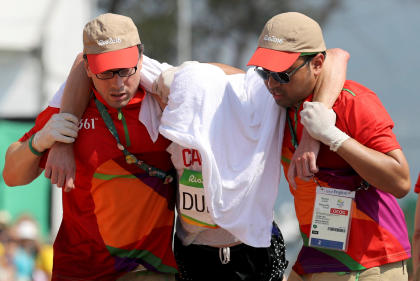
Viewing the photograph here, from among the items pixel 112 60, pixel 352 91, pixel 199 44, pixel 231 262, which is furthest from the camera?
pixel 199 44

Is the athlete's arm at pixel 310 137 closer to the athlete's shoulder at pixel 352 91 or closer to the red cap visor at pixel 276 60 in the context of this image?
the athlete's shoulder at pixel 352 91

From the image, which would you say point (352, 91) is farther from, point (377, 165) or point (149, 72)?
point (149, 72)

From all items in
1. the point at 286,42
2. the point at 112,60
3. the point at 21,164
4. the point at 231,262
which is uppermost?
the point at 286,42

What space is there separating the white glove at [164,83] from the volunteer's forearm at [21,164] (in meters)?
0.75

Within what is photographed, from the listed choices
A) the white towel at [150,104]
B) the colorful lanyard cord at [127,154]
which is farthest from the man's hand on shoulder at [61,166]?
the white towel at [150,104]

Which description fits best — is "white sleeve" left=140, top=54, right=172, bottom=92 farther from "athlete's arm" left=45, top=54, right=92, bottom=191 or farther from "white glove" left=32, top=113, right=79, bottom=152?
"white glove" left=32, top=113, right=79, bottom=152

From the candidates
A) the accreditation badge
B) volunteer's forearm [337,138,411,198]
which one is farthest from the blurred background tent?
volunteer's forearm [337,138,411,198]

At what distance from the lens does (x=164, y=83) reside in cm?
405

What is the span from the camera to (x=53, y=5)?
10.6 metres

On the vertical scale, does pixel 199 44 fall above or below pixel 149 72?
below

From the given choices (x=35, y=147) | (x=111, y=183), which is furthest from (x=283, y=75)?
(x=35, y=147)

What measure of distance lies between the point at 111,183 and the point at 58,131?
0.42 m

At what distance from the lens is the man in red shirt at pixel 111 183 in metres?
4.14

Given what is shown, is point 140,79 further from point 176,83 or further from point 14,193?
point 14,193
